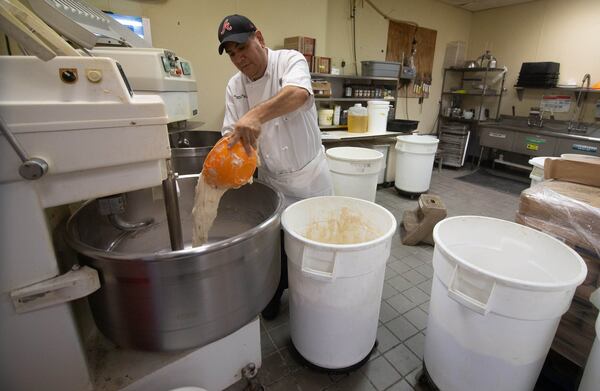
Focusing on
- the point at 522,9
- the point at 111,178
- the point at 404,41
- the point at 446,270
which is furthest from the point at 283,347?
the point at 522,9

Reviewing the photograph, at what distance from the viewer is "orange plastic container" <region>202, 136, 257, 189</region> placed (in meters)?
1.02

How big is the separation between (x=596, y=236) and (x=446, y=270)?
586 mm

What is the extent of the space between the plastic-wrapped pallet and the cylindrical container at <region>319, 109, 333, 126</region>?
283 centimetres

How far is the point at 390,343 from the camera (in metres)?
1.61

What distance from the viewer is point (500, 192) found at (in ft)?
13.7

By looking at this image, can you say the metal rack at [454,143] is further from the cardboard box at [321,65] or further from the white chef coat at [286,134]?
the white chef coat at [286,134]

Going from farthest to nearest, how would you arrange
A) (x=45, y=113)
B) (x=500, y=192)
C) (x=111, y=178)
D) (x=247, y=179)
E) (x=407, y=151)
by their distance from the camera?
(x=500, y=192), (x=407, y=151), (x=247, y=179), (x=111, y=178), (x=45, y=113)

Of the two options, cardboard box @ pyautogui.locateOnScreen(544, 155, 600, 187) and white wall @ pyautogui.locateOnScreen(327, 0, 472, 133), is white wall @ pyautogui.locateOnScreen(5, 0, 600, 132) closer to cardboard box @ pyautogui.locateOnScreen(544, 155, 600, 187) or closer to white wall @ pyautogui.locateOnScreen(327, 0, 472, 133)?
white wall @ pyautogui.locateOnScreen(327, 0, 472, 133)

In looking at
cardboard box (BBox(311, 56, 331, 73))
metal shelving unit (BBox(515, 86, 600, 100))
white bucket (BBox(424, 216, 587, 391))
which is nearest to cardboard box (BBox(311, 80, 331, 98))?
cardboard box (BBox(311, 56, 331, 73))

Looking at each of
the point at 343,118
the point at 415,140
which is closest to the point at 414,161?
the point at 415,140

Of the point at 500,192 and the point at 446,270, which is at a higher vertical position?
the point at 446,270

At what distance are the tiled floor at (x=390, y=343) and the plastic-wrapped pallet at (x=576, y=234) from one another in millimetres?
637

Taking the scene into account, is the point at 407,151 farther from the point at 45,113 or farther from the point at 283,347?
the point at 45,113

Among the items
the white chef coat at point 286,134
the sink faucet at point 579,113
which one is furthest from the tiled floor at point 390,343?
the sink faucet at point 579,113
